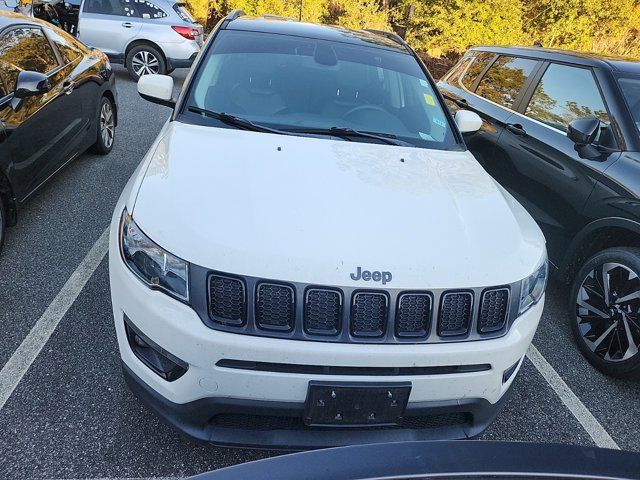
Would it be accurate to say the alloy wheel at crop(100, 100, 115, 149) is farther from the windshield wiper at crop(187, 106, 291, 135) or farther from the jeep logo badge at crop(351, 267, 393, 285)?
the jeep logo badge at crop(351, 267, 393, 285)

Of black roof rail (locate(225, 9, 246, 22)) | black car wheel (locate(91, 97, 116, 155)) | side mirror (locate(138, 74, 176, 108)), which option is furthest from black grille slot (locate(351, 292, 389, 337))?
black car wheel (locate(91, 97, 116, 155))

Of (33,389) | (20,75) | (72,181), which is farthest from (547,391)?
(72,181)

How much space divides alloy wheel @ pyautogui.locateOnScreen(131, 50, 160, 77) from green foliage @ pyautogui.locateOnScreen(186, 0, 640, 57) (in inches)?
203

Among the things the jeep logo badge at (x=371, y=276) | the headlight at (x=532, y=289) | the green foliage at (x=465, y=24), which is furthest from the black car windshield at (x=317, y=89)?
the green foliage at (x=465, y=24)

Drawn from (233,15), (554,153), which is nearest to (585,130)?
(554,153)

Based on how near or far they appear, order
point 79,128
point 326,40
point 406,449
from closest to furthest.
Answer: point 406,449 < point 326,40 < point 79,128

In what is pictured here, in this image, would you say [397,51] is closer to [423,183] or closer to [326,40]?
[326,40]

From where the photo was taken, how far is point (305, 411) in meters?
1.69

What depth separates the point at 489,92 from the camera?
4621 millimetres

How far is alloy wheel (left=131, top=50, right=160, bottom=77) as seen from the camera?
9234 millimetres

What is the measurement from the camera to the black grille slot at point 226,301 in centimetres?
166

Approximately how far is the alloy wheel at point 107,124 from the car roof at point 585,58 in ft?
13.5

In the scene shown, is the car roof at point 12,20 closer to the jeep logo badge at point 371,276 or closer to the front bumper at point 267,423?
the front bumper at point 267,423

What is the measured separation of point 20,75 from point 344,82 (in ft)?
7.06
